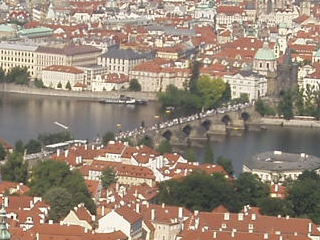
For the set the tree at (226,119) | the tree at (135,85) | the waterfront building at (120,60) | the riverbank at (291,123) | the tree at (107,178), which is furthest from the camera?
the waterfront building at (120,60)

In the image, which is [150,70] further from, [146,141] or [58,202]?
[58,202]

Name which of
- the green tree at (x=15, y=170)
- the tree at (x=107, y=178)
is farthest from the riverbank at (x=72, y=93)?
the tree at (x=107, y=178)

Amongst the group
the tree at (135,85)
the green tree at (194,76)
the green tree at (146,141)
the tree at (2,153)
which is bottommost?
the tree at (135,85)

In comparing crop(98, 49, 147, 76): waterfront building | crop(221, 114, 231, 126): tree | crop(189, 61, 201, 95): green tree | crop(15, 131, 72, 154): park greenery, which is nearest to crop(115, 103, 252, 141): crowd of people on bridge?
crop(221, 114, 231, 126): tree

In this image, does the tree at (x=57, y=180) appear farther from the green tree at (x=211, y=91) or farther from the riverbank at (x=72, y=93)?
the riverbank at (x=72, y=93)

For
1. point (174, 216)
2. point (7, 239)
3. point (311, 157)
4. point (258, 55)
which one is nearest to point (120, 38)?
point (258, 55)

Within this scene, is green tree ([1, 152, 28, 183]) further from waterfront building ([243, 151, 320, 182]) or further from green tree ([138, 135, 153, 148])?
green tree ([138, 135, 153, 148])
